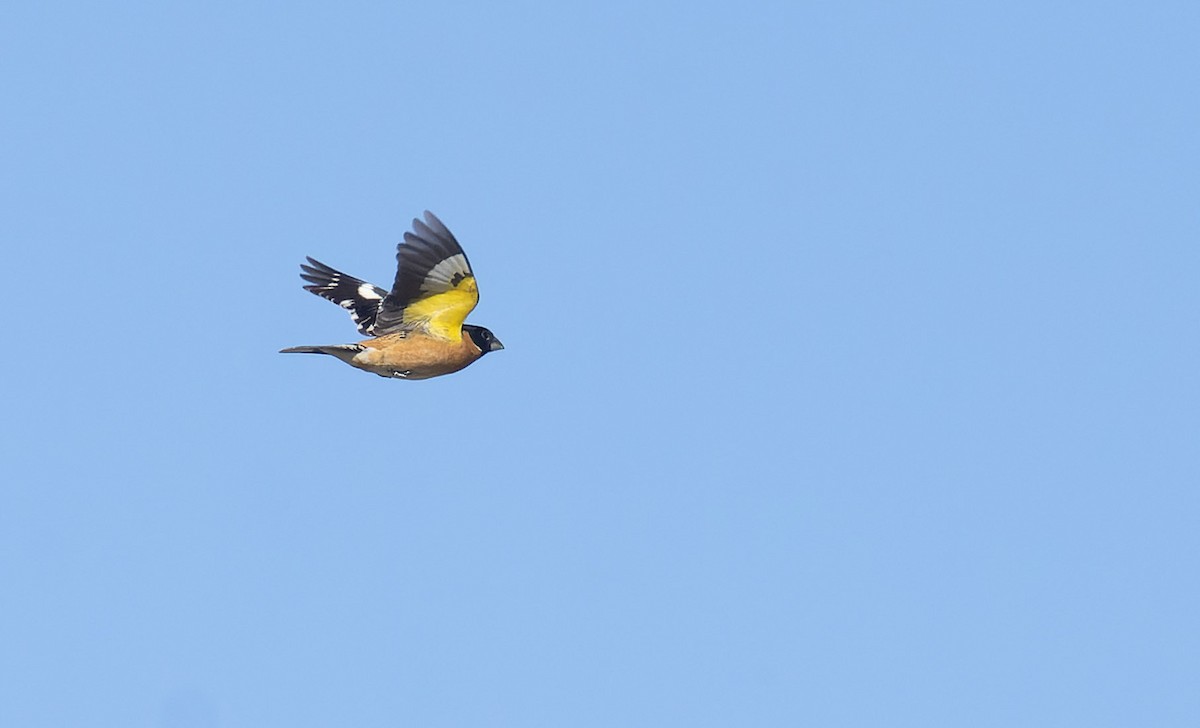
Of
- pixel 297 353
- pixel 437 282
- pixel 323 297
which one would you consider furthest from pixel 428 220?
pixel 323 297

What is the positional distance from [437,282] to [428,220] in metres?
1.10

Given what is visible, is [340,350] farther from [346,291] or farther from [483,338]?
[346,291]

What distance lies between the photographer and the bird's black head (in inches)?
1003

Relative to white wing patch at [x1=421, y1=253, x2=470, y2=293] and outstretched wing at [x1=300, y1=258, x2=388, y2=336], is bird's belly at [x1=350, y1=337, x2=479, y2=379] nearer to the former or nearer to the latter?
white wing patch at [x1=421, y1=253, x2=470, y2=293]

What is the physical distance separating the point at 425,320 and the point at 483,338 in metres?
1.23

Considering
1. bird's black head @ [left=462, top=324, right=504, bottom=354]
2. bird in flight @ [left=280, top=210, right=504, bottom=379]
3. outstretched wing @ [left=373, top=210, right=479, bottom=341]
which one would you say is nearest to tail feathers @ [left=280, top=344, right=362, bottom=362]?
bird in flight @ [left=280, top=210, right=504, bottom=379]

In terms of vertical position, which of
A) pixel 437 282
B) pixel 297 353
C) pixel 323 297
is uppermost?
pixel 323 297

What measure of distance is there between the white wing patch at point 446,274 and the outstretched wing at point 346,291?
3966mm

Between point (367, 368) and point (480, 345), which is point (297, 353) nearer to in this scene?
point (367, 368)

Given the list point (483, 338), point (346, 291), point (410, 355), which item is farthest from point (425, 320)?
point (346, 291)

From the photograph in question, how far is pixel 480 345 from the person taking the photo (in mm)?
25594

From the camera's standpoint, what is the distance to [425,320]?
24781 mm

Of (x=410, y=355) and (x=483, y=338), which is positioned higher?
(x=483, y=338)

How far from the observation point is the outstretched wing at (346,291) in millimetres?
28672
